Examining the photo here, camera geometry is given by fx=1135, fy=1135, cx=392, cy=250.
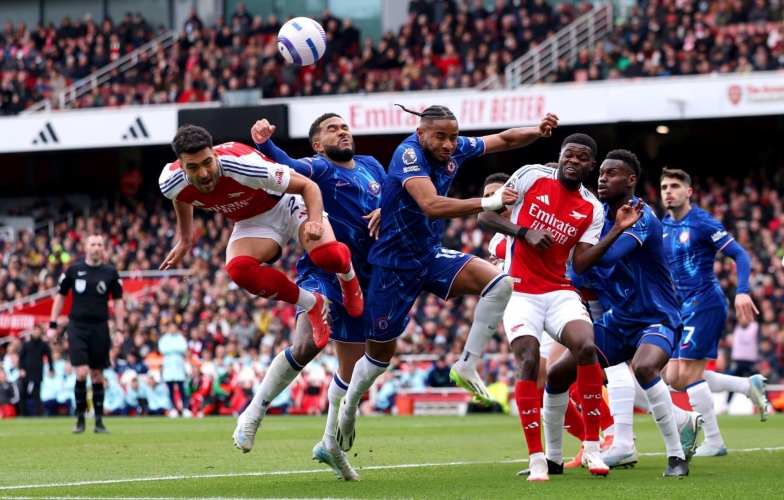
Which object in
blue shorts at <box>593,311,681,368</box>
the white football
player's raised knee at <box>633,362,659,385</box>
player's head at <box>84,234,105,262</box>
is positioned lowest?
player's raised knee at <box>633,362,659,385</box>

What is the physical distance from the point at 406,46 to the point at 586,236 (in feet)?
73.8

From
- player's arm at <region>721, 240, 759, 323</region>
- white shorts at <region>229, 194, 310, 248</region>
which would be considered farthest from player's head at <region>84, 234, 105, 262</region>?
player's arm at <region>721, 240, 759, 323</region>

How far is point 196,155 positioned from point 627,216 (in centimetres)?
294

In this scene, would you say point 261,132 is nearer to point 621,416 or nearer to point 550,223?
point 550,223

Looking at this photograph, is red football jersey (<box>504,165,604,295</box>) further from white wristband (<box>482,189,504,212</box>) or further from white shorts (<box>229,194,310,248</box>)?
white shorts (<box>229,194,310,248</box>)

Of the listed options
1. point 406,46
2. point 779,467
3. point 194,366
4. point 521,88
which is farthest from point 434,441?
point 406,46

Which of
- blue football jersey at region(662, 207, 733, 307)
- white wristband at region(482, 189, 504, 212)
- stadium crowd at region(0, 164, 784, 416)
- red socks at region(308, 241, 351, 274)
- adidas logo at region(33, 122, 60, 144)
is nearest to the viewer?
white wristband at region(482, 189, 504, 212)

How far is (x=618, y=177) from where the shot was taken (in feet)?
27.1

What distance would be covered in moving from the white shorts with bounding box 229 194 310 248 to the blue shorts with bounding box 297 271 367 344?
32 centimetres

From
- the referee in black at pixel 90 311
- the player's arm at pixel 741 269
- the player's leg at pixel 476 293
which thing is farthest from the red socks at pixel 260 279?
the referee in black at pixel 90 311

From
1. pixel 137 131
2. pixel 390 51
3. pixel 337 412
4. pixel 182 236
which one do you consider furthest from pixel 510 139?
pixel 137 131

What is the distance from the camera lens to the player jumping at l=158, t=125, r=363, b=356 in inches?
289

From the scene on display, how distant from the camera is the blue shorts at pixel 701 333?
10406 millimetres

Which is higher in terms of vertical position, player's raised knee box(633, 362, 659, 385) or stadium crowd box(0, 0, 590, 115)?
stadium crowd box(0, 0, 590, 115)
